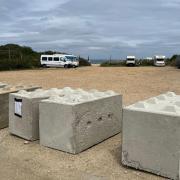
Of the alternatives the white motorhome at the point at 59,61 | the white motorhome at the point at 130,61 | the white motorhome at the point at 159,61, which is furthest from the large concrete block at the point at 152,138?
the white motorhome at the point at 130,61

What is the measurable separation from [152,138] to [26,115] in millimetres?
2750

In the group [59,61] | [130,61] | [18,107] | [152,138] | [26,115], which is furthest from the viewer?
[130,61]

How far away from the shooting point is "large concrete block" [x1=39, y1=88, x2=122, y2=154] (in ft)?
19.5

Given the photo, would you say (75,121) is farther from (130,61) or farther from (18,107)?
(130,61)

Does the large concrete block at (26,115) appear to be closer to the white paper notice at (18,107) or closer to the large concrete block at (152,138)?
the white paper notice at (18,107)

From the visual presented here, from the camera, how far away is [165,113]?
16.1ft

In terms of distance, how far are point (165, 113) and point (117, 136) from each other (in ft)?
7.72

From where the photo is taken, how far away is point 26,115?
270 inches

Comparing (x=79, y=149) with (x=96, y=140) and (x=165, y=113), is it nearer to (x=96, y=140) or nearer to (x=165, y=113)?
(x=96, y=140)

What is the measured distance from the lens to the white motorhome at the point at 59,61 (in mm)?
46688

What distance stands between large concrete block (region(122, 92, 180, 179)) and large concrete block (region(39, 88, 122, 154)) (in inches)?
36.8

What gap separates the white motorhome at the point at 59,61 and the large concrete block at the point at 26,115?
129 feet

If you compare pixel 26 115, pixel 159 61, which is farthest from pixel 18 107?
pixel 159 61

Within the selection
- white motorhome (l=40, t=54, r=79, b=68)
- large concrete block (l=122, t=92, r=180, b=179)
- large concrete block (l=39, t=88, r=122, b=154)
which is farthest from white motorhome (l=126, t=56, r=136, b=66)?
large concrete block (l=122, t=92, r=180, b=179)
